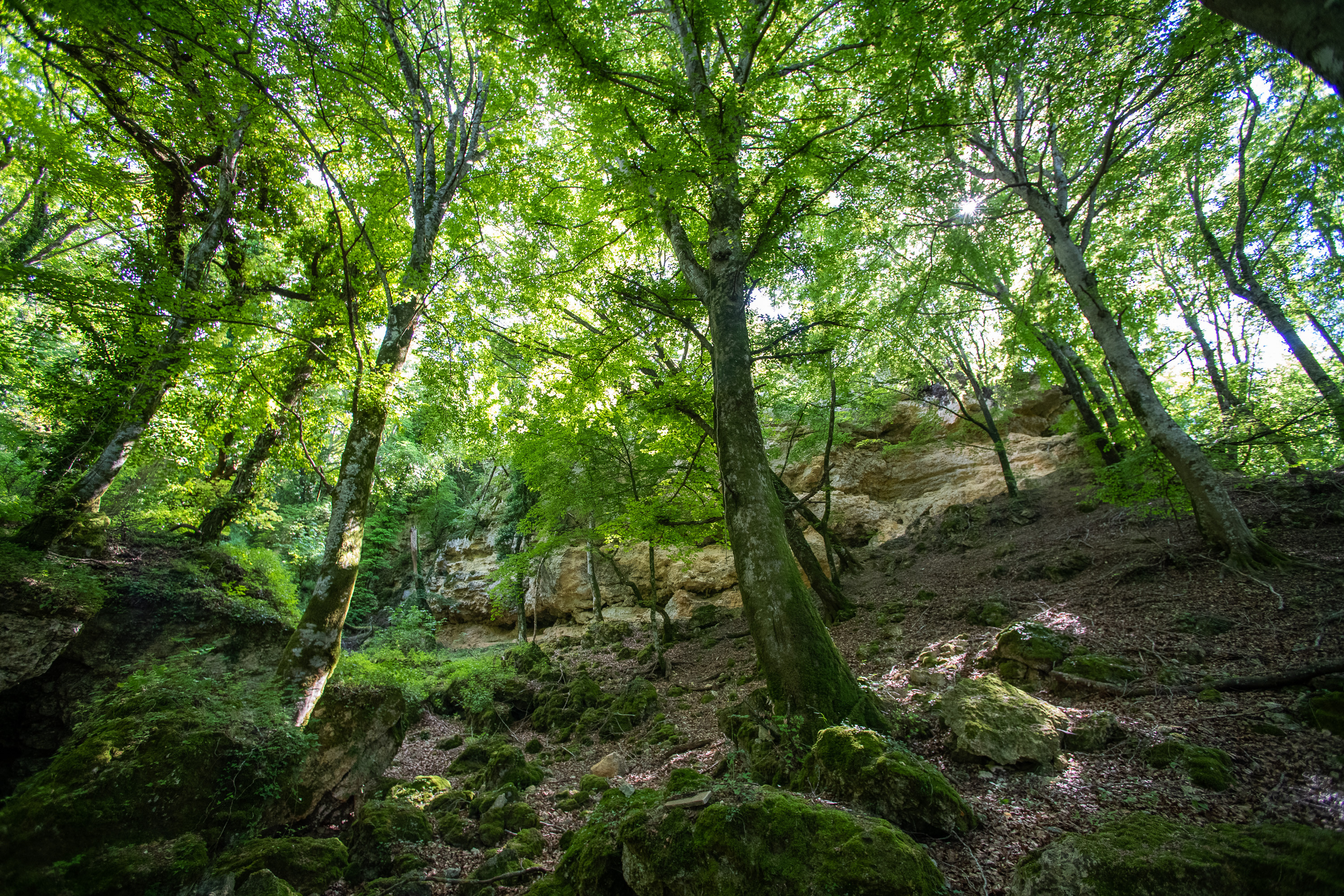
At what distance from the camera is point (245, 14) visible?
539 cm

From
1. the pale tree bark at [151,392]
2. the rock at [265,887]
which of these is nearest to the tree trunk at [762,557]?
the rock at [265,887]

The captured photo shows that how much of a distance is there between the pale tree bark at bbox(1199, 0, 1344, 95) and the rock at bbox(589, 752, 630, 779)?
713cm

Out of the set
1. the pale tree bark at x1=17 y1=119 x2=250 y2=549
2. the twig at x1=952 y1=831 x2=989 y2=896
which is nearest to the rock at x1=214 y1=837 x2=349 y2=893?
the twig at x1=952 y1=831 x2=989 y2=896

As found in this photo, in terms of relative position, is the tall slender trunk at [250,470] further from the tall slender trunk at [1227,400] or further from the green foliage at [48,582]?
the tall slender trunk at [1227,400]

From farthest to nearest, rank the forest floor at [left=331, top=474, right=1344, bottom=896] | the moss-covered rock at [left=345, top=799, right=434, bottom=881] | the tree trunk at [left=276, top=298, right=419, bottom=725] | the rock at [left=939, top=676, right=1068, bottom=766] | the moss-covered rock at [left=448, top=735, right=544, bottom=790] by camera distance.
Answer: the moss-covered rock at [left=448, top=735, right=544, bottom=790] → the tree trunk at [left=276, top=298, right=419, bottom=725] → the moss-covered rock at [left=345, top=799, right=434, bottom=881] → the rock at [left=939, top=676, right=1068, bottom=766] → the forest floor at [left=331, top=474, right=1344, bottom=896]

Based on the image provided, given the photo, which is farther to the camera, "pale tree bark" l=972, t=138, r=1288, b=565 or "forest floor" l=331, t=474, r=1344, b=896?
"pale tree bark" l=972, t=138, r=1288, b=565

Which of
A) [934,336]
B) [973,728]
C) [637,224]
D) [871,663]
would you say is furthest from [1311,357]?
[637,224]

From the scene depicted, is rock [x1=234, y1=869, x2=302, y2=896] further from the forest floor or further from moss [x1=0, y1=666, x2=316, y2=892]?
the forest floor

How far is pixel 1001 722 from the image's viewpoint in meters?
3.36

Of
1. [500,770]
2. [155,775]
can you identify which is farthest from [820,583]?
[155,775]

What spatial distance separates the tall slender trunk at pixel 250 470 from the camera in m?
8.86

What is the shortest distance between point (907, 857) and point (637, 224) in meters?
7.37

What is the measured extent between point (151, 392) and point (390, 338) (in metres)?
4.25

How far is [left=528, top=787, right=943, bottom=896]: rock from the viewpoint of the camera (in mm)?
2018
